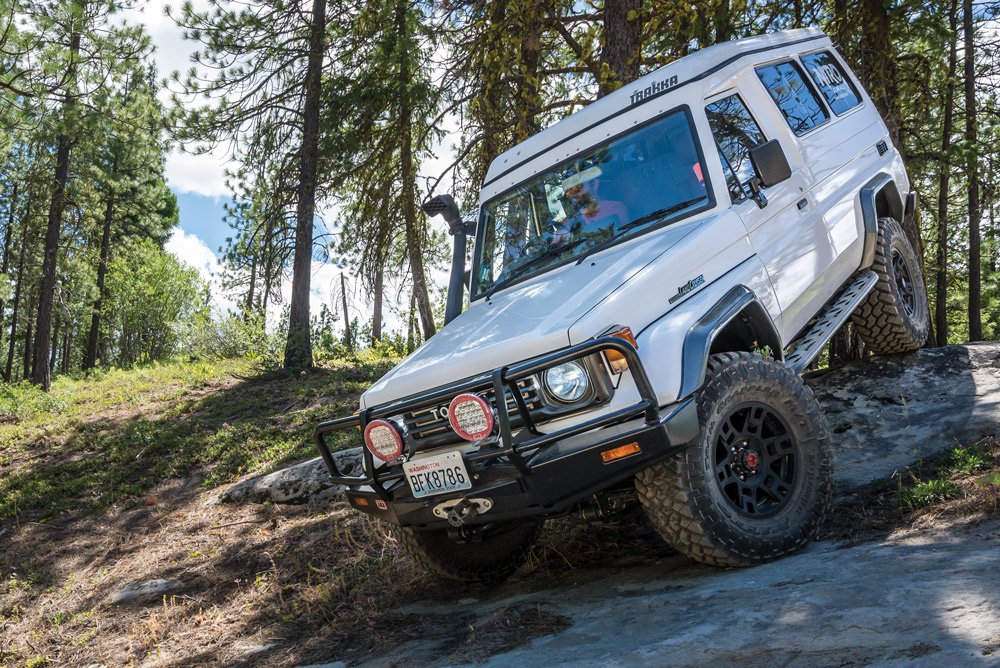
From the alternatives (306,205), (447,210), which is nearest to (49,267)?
(306,205)

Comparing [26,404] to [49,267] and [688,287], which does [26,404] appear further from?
[688,287]

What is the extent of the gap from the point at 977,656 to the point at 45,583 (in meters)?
6.73

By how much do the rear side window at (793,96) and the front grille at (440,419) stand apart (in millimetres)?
3034

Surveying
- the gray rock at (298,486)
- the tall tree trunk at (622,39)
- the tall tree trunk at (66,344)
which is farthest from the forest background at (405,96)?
the tall tree trunk at (66,344)

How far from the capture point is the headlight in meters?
3.37

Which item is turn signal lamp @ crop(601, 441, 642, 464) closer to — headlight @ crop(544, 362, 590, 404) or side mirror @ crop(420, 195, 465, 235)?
headlight @ crop(544, 362, 590, 404)

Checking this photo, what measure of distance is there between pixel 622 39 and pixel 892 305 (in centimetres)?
379

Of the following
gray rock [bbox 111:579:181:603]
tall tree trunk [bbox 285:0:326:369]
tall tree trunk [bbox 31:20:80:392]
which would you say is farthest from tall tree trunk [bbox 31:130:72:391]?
gray rock [bbox 111:579:181:603]

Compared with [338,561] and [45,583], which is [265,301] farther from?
[338,561]

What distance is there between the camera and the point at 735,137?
469cm

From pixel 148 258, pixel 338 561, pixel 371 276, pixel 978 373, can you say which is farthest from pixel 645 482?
pixel 148 258

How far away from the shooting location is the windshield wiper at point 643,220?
4.31m

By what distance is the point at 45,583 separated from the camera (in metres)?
6.46

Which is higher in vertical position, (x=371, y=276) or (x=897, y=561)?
(x=371, y=276)
